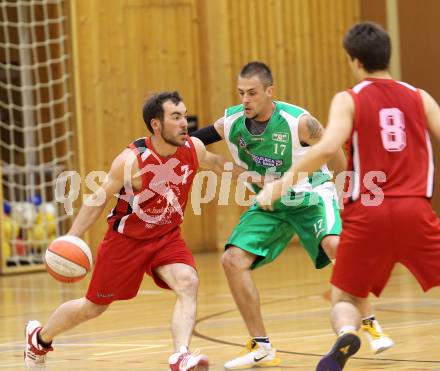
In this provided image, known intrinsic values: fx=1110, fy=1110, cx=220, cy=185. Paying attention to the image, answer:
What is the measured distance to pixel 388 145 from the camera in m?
4.64

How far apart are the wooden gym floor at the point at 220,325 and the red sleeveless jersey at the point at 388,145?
1.30 meters

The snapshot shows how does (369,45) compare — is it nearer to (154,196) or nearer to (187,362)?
(154,196)

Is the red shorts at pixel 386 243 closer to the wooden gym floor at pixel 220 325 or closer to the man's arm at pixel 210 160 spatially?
the wooden gym floor at pixel 220 325

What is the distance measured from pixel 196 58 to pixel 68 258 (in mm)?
8420

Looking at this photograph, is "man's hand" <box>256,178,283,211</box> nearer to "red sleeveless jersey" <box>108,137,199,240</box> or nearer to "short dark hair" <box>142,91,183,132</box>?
"red sleeveless jersey" <box>108,137,199,240</box>

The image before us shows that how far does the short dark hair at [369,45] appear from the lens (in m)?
4.62

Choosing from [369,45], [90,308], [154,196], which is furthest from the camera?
[90,308]

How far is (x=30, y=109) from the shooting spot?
1273 cm

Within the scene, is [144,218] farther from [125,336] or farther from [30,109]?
[30,109]

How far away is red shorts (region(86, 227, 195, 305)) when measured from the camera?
19.3 feet

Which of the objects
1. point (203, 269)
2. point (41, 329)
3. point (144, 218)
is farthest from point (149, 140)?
point (203, 269)

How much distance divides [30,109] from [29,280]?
206cm

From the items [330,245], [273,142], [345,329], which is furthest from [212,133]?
[345,329]

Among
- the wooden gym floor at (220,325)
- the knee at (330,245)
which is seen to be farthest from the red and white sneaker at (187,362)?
the knee at (330,245)
